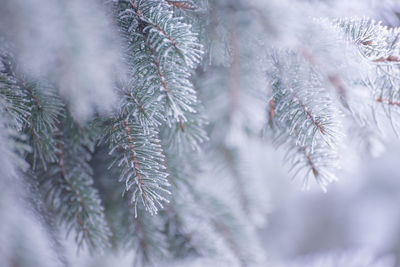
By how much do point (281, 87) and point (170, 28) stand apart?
0.54ft

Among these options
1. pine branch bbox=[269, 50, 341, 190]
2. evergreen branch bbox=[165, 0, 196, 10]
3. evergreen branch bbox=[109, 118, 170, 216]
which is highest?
evergreen branch bbox=[165, 0, 196, 10]

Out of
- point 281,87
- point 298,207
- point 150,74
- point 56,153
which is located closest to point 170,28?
point 150,74

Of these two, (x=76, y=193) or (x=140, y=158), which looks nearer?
(x=140, y=158)

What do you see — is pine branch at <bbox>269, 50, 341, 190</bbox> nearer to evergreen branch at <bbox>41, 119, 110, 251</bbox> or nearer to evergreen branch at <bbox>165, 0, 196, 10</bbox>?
evergreen branch at <bbox>165, 0, 196, 10</bbox>

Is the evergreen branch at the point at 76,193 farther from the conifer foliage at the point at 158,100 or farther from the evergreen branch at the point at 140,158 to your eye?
the evergreen branch at the point at 140,158

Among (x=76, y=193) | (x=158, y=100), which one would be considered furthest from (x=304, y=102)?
(x=76, y=193)

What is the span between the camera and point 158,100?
0.36m

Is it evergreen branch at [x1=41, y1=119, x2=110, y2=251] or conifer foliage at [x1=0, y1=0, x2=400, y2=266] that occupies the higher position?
conifer foliage at [x1=0, y1=0, x2=400, y2=266]

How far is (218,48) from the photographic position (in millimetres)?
383

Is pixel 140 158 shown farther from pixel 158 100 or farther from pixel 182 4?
pixel 182 4

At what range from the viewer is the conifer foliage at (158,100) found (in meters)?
0.28

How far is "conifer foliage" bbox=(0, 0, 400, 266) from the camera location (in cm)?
28

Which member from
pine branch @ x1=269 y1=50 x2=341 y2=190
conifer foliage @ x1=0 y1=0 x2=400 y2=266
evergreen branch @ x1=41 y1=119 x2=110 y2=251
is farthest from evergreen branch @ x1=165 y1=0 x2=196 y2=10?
evergreen branch @ x1=41 y1=119 x2=110 y2=251

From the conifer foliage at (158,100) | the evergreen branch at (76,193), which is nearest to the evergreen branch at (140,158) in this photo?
the conifer foliage at (158,100)
